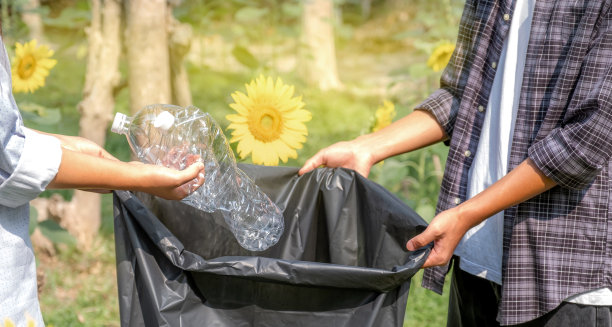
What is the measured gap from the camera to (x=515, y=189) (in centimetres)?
140

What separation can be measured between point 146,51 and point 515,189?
1.91 m

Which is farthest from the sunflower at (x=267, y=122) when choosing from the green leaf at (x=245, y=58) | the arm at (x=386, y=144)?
the green leaf at (x=245, y=58)

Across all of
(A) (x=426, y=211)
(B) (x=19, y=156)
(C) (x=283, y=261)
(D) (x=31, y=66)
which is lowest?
(A) (x=426, y=211)

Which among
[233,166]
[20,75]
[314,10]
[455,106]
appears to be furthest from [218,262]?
[314,10]

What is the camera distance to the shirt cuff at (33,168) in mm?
1171

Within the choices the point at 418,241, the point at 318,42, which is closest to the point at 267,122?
the point at 418,241

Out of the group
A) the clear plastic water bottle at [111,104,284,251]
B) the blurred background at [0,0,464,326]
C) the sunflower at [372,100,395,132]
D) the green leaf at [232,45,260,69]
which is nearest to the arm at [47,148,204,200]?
the clear plastic water bottle at [111,104,284,251]

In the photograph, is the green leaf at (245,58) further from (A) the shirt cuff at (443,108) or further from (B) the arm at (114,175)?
(B) the arm at (114,175)

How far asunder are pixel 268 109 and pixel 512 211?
0.79 metres

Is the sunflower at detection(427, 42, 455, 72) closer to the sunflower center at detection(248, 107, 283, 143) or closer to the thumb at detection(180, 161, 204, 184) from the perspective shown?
the sunflower center at detection(248, 107, 283, 143)

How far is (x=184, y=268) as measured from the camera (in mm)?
1373

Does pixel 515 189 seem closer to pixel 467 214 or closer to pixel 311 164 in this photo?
pixel 467 214

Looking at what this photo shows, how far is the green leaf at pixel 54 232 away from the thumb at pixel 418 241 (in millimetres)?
1969

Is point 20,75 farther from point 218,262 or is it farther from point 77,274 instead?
point 218,262
